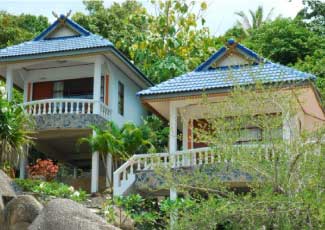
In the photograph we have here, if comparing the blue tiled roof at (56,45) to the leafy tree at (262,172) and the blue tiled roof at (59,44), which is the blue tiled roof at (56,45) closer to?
the blue tiled roof at (59,44)

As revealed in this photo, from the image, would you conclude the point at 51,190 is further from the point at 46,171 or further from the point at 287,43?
the point at 287,43

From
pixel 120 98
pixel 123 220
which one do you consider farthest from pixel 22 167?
pixel 123 220

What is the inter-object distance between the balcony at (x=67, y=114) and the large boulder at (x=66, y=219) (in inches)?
375

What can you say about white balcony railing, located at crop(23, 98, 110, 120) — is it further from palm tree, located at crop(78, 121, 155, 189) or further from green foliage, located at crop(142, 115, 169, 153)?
green foliage, located at crop(142, 115, 169, 153)

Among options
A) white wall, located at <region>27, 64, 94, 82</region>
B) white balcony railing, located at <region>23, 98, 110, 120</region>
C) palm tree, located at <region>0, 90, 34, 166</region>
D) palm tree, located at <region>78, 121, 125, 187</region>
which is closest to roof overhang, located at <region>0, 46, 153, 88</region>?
white balcony railing, located at <region>23, 98, 110, 120</region>

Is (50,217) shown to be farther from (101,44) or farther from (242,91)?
(101,44)

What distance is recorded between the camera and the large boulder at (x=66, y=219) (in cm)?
1241

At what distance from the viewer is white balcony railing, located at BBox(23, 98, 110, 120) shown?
22.6 m

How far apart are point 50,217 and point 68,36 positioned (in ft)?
41.4

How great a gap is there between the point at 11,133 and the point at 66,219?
780 centimetres

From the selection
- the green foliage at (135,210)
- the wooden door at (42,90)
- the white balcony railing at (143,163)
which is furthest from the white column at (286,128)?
the wooden door at (42,90)

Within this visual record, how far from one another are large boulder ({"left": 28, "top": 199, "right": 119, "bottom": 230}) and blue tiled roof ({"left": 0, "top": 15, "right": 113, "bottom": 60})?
33.7ft

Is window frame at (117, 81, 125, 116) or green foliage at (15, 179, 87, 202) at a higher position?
window frame at (117, 81, 125, 116)

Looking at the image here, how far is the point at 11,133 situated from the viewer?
19766 millimetres
